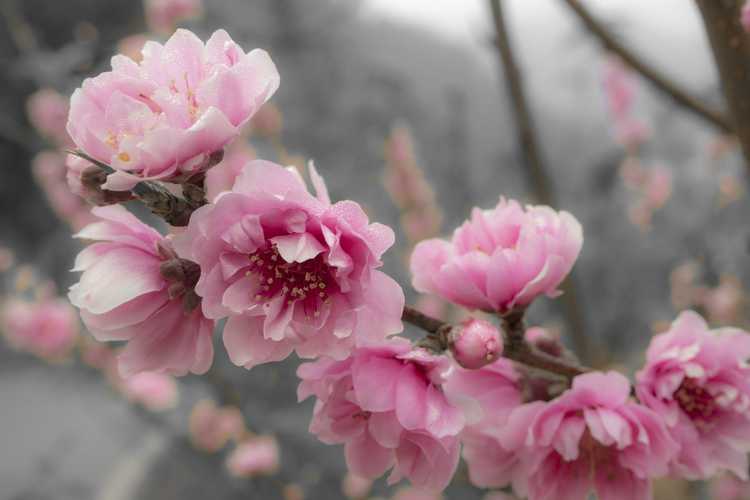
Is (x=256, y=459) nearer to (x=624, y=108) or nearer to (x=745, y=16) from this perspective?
(x=745, y=16)

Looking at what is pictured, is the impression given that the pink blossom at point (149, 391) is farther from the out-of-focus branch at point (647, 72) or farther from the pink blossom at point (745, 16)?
the pink blossom at point (745, 16)

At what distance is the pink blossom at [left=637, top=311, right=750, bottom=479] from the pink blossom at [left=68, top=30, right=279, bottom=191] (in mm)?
232

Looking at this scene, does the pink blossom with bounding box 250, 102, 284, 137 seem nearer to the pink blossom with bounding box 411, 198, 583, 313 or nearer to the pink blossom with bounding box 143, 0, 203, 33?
the pink blossom with bounding box 143, 0, 203, 33

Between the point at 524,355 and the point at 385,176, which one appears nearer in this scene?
the point at 524,355

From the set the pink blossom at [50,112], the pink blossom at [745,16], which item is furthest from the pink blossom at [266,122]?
the pink blossom at [745,16]

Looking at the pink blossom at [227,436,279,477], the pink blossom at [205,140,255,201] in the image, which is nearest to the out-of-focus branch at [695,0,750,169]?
the pink blossom at [205,140,255,201]

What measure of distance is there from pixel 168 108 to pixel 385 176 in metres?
1.28

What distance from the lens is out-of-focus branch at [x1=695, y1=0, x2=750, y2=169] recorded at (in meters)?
0.37

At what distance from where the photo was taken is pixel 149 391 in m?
1.43

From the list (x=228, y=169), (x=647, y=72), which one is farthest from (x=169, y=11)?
(x=647, y=72)

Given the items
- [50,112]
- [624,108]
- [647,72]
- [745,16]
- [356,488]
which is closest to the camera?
[745,16]

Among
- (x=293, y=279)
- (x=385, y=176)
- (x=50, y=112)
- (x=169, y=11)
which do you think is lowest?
(x=385, y=176)

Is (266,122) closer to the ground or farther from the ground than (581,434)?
closer to the ground

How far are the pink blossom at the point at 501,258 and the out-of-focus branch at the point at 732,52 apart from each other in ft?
0.53
